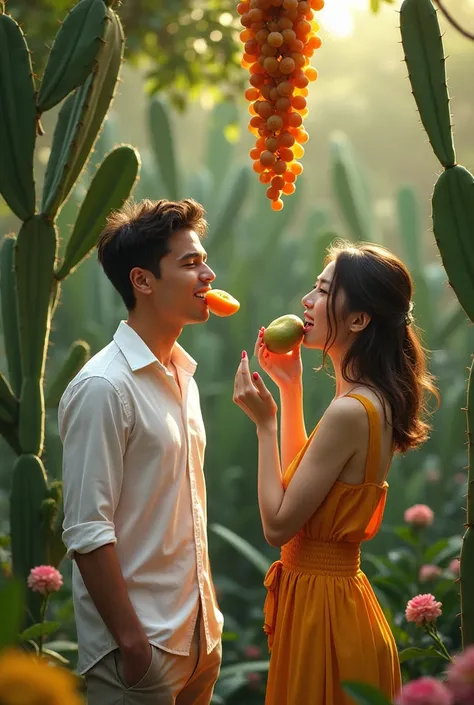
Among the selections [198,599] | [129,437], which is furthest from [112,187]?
[198,599]

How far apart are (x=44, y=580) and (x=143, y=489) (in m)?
0.53

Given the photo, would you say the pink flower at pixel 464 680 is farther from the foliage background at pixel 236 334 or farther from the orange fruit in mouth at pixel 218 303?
the foliage background at pixel 236 334

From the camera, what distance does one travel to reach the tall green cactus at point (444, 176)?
1.78 m

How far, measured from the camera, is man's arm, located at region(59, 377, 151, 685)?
1702 mm

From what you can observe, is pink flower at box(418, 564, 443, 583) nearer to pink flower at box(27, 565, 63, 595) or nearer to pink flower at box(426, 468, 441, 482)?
pink flower at box(27, 565, 63, 595)

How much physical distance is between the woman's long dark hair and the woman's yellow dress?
0.09m

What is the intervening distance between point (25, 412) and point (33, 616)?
0.57m

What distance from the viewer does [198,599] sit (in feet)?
6.13

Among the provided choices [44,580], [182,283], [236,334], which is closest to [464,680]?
[182,283]

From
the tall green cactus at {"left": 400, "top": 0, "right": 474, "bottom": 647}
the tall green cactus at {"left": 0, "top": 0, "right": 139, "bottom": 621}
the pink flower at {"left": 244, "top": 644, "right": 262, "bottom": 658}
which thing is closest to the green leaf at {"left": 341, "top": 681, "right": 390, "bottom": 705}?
the tall green cactus at {"left": 400, "top": 0, "right": 474, "bottom": 647}

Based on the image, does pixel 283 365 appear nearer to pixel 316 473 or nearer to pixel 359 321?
pixel 359 321

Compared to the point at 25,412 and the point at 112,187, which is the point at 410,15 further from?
the point at 25,412

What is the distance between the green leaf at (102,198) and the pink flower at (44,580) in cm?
77

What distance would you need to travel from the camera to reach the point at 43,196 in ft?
7.09
